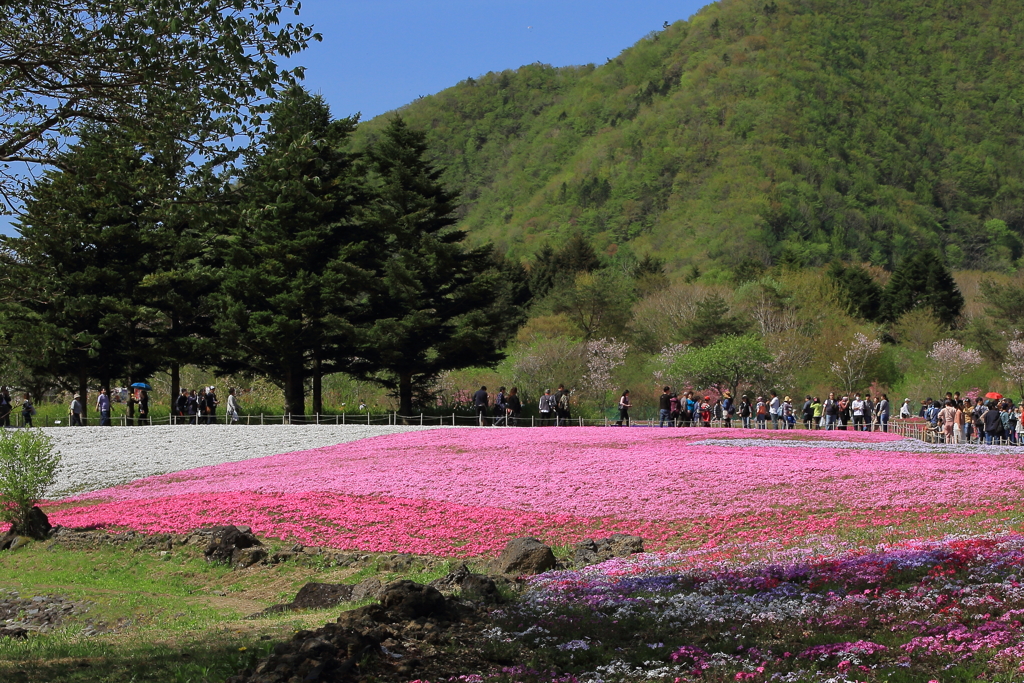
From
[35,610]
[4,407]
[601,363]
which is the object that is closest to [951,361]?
[601,363]

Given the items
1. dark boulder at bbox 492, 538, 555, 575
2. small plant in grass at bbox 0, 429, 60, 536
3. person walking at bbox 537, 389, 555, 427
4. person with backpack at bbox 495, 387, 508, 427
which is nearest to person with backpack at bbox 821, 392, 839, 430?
person walking at bbox 537, 389, 555, 427

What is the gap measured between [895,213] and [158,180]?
483 ft

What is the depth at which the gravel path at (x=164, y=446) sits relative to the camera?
29.4 metres

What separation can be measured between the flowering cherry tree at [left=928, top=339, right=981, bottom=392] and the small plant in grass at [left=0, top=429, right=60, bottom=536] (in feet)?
191

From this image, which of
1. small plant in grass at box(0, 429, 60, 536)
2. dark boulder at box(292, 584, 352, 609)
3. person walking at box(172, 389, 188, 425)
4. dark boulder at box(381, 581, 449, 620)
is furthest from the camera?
person walking at box(172, 389, 188, 425)

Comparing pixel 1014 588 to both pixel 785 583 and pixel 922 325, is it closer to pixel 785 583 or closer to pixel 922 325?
pixel 785 583

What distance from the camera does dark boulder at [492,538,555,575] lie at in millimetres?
14750

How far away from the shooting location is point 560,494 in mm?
22312

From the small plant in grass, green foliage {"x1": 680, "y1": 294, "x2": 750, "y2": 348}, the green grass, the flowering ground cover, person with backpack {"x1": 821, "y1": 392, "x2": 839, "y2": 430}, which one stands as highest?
green foliage {"x1": 680, "y1": 294, "x2": 750, "y2": 348}

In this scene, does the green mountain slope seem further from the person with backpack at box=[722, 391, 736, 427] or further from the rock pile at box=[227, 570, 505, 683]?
the rock pile at box=[227, 570, 505, 683]

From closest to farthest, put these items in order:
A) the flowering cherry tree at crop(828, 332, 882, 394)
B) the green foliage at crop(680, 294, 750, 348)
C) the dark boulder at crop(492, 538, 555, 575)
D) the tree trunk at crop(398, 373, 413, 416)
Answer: the dark boulder at crop(492, 538, 555, 575) < the tree trunk at crop(398, 373, 413, 416) < the flowering cherry tree at crop(828, 332, 882, 394) < the green foliage at crop(680, 294, 750, 348)

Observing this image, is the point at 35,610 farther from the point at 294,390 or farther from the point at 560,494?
the point at 294,390

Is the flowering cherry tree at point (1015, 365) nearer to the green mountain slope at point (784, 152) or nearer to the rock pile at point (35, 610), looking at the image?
the green mountain slope at point (784, 152)

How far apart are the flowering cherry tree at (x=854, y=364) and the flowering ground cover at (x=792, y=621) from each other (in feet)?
185
